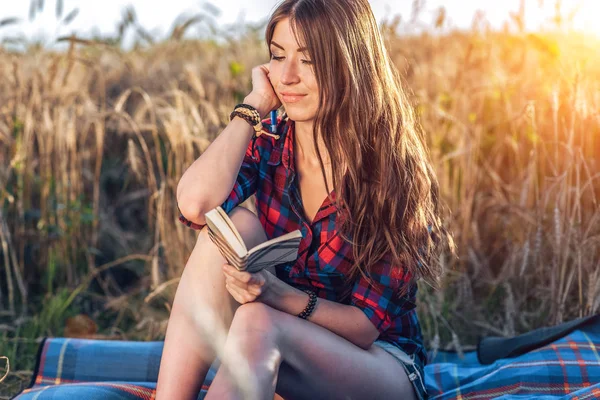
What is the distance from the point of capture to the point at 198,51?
17.7 feet

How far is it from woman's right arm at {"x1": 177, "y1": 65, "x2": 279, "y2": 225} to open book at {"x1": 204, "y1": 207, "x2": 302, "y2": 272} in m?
0.32

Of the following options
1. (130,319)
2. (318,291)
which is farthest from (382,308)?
(130,319)

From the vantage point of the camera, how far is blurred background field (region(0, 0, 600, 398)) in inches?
110

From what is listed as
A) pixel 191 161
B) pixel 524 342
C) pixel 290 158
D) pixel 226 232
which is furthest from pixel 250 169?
pixel 524 342

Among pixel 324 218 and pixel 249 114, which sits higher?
pixel 249 114

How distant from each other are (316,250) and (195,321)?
39cm

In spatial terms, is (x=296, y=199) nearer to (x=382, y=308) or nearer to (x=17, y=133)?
(x=382, y=308)

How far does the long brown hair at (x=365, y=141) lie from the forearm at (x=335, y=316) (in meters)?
0.12

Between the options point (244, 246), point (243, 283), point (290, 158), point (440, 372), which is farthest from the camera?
→ point (440, 372)

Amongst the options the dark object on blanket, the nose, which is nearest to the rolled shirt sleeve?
the nose

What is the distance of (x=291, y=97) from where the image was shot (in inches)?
76.4

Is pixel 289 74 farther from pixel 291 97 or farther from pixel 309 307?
pixel 309 307

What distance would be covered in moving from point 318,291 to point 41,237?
185 centimetres

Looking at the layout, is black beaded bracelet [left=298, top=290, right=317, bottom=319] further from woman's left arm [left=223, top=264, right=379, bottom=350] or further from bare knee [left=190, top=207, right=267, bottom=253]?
bare knee [left=190, top=207, right=267, bottom=253]
